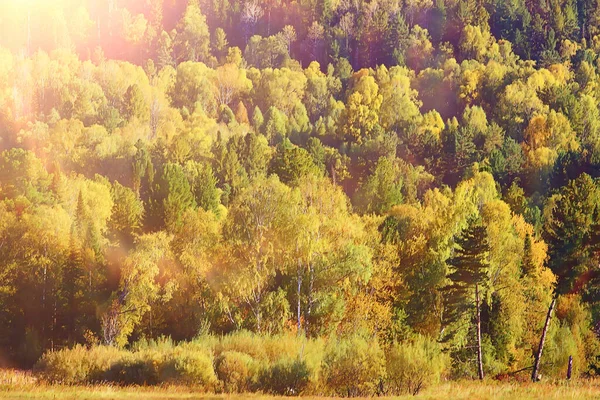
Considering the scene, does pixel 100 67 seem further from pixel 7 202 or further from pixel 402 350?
pixel 402 350

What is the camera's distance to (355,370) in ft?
132

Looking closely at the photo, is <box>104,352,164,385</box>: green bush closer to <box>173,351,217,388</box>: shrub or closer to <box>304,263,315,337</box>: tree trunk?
<box>173,351,217,388</box>: shrub

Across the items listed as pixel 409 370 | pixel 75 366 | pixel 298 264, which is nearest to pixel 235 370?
pixel 409 370

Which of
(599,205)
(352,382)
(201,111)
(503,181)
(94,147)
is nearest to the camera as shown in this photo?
(352,382)

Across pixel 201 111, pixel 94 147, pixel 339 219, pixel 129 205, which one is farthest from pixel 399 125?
pixel 339 219

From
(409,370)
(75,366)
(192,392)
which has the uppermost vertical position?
(75,366)

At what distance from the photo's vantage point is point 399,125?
146625 millimetres

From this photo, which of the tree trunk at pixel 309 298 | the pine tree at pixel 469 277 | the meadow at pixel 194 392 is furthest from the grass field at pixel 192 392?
the tree trunk at pixel 309 298

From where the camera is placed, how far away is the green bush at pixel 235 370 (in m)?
39.2

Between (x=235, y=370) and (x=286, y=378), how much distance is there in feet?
7.73

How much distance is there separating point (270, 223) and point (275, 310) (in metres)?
5.82

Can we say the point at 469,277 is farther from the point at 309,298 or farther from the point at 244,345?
the point at 244,345

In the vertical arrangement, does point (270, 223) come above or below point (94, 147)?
below

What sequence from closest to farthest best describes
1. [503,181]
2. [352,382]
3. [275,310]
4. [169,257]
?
1. [352,382]
2. [275,310]
3. [169,257]
4. [503,181]
